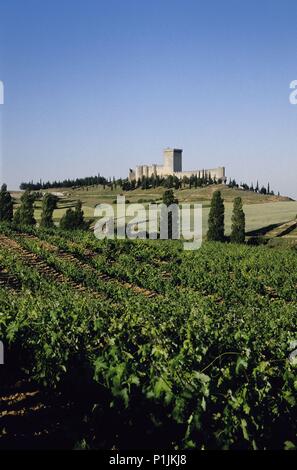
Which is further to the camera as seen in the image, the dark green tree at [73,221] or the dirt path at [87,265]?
the dark green tree at [73,221]

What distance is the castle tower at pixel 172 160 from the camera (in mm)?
180750

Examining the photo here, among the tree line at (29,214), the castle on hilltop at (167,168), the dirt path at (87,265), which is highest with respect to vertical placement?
the castle on hilltop at (167,168)

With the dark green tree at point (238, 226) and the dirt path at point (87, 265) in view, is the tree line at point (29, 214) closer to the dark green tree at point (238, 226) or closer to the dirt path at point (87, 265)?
the dark green tree at point (238, 226)

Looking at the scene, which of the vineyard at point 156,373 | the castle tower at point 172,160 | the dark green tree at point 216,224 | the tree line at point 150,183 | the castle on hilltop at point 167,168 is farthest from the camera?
the castle tower at point 172,160

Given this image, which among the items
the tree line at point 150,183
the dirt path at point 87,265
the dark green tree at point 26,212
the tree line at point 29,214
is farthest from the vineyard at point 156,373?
the tree line at point 150,183

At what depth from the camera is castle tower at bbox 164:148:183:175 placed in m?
181

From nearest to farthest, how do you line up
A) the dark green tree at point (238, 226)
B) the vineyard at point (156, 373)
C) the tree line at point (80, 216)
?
the vineyard at point (156, 373) → the dark green tree at point (238, 226) → the tree line at point (80, 216)

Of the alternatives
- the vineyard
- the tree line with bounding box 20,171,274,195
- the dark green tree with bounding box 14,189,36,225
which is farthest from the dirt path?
the tree line with bounding box 20,171,274,195

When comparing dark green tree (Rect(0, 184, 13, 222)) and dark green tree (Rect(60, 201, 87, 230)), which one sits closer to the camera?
dark green tree (Rect(0, 184, 13, 222))

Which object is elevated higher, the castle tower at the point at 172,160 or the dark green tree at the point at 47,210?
the castle tower at the point at 172,160

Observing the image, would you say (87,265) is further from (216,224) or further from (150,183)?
(150,183)

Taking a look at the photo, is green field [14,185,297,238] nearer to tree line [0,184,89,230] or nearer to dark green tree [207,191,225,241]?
dark green tree [207,191,225,241]

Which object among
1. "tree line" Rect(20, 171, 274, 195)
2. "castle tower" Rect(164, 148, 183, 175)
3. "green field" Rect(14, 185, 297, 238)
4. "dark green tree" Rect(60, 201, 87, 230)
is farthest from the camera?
"castle tower" Rect(164, 148, 183, 175)
